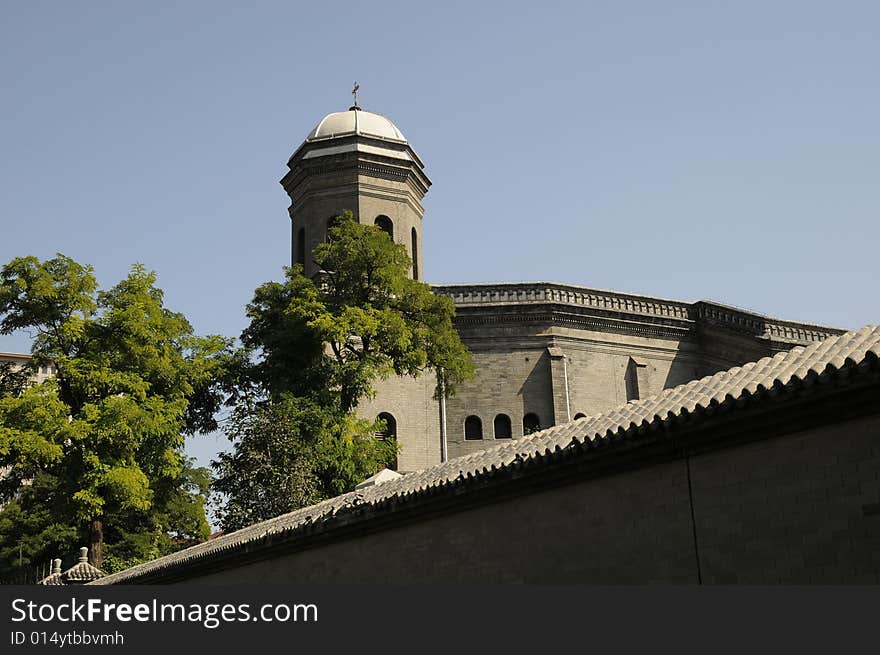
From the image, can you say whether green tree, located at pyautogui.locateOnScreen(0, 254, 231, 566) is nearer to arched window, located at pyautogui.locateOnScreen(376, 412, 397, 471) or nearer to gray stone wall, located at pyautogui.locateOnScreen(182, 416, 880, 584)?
arched window, located at pyautogui.locateOnScreen(376, 412, 397, 471)

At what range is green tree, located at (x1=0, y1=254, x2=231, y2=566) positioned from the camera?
85.0 ft

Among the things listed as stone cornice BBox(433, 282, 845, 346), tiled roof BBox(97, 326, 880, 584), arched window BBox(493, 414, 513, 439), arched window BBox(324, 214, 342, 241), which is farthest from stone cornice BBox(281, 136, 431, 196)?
tiled roof BBox(97, 326, 880, 584)

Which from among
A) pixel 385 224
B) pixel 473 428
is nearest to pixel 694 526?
pixel 473 428

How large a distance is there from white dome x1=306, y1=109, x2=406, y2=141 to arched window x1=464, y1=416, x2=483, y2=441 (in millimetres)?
9641

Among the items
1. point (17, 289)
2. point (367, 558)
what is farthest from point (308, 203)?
point (367, 558)

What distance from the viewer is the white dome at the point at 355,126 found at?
35.6 metres

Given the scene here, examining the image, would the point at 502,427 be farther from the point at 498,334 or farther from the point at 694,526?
the point at 694,526

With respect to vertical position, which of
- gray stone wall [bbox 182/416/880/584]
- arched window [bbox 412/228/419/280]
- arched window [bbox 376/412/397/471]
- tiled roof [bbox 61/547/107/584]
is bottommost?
gray stone wall [bbox 182/416/880/584]

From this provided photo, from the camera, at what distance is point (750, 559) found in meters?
Answer: 10.7

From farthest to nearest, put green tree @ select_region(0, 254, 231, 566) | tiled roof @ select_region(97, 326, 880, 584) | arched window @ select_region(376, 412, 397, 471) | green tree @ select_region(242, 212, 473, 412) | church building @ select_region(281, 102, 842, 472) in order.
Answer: church building @ select_region(281, 102, 842, 472), arched window @ select_region(376, 412, 397, 471), green tree @ select_region(242, 212, 473, 412), green tree @ select_region(0, 254, 231, 566), tiled roof @ select_region(97, 326, 880, 584)

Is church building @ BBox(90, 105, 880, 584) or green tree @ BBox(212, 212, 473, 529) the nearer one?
church building @ BBox(90, 105, 880, 584)

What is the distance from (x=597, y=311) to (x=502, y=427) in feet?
16.5

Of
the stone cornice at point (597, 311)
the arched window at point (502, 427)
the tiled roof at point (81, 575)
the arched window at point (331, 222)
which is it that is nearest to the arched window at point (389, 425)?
the arched window at point (502, 427)

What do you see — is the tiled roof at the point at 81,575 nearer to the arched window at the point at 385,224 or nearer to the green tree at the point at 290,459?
the green tree at the point at 290,459
